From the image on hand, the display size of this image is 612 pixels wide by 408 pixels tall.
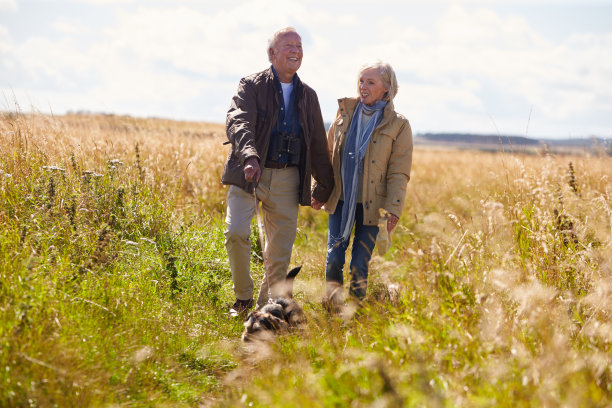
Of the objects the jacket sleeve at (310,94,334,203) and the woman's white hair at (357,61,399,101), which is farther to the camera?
the jacket sleeve at (310,94,334,203)

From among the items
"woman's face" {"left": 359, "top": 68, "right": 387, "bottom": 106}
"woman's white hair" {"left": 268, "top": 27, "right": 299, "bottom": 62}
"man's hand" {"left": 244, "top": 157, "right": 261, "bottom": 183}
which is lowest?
"man's hand" {"left": 244, "top": 157, "right": 261, "bottom": 183}

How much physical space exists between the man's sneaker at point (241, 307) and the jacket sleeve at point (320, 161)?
1.10 meters

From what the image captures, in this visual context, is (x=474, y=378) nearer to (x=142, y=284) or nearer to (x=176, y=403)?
(x=176, y=403)

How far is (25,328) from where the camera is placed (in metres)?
2.62

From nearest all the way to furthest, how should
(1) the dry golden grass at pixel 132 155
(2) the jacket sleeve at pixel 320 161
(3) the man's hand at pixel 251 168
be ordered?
1. (3) the man's hand at pixel 251 168
2. (2) the jacket sleeve at pixel 320 161
3. (1) the dry golden grass at pixel 132 155

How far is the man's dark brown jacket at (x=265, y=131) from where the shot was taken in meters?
3.96

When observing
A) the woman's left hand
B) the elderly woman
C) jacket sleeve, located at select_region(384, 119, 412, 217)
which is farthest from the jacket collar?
the woman's left hand

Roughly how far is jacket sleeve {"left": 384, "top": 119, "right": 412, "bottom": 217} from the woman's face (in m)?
0.33

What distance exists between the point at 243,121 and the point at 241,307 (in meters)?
1.58

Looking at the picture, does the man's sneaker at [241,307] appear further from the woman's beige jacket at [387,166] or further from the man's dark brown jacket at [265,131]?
the woman's beige jacket at [387,166]

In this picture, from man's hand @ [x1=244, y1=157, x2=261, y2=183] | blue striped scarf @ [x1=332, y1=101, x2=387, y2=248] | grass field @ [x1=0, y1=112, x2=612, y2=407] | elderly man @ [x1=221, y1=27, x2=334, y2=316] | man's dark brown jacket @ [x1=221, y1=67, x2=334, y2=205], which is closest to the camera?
grass field @ [x1=0, y1=112, x2=612, y2=407]

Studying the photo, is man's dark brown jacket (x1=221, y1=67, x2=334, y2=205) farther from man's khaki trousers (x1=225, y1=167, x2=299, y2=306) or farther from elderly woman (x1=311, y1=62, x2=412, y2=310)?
elderly woman (x1=311, y1=62, x2=412, y2=310)

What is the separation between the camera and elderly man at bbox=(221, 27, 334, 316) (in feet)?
13.4

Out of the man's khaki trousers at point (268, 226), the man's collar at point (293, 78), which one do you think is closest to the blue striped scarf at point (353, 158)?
the man's khaki trousers at point (268, 226)
